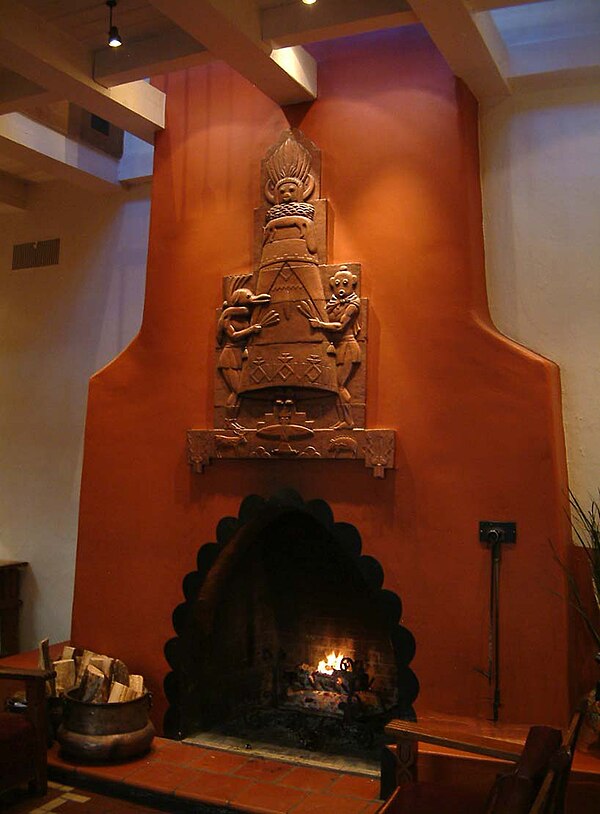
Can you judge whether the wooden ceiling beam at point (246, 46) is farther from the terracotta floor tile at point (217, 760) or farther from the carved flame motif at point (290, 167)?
the terracotta floor tile at point (217, 760)

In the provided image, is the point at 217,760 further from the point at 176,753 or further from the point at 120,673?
the point at 120,673

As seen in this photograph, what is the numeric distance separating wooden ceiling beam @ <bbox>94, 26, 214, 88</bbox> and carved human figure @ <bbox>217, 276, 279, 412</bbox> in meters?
1.13

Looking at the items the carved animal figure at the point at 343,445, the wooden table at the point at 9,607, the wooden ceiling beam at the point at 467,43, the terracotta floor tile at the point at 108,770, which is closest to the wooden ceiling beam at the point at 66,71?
the wooden ceiling beam at the point at 467,43

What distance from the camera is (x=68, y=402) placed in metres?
5.62

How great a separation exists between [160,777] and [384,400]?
6.95ft

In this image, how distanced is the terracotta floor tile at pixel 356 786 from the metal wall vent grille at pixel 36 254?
13.2 feet

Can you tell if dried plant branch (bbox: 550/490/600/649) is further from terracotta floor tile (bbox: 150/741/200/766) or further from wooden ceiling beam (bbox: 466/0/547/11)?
wooden ceiling beam (bbox: 466/0/547/11)

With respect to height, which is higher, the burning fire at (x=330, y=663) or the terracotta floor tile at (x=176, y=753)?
the burning fire at (x=330, y=663)

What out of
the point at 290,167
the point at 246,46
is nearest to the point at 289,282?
the point at 290,167

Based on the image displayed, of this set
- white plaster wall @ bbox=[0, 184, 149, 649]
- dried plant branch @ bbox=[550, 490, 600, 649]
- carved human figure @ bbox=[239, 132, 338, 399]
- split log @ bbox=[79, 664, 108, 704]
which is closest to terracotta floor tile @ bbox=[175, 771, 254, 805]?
split log @ bbox=[79, 664, 108, 704]

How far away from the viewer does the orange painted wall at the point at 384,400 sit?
12.0 feet

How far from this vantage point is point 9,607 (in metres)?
5.55

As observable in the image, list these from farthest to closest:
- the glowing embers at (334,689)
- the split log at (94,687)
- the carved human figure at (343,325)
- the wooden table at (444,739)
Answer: the glowing embers at (334,689)
the split log at (94,687)
the carved human figure at (343,325)
the wooden table at (444,739)

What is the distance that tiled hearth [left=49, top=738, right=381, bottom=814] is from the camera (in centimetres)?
353
